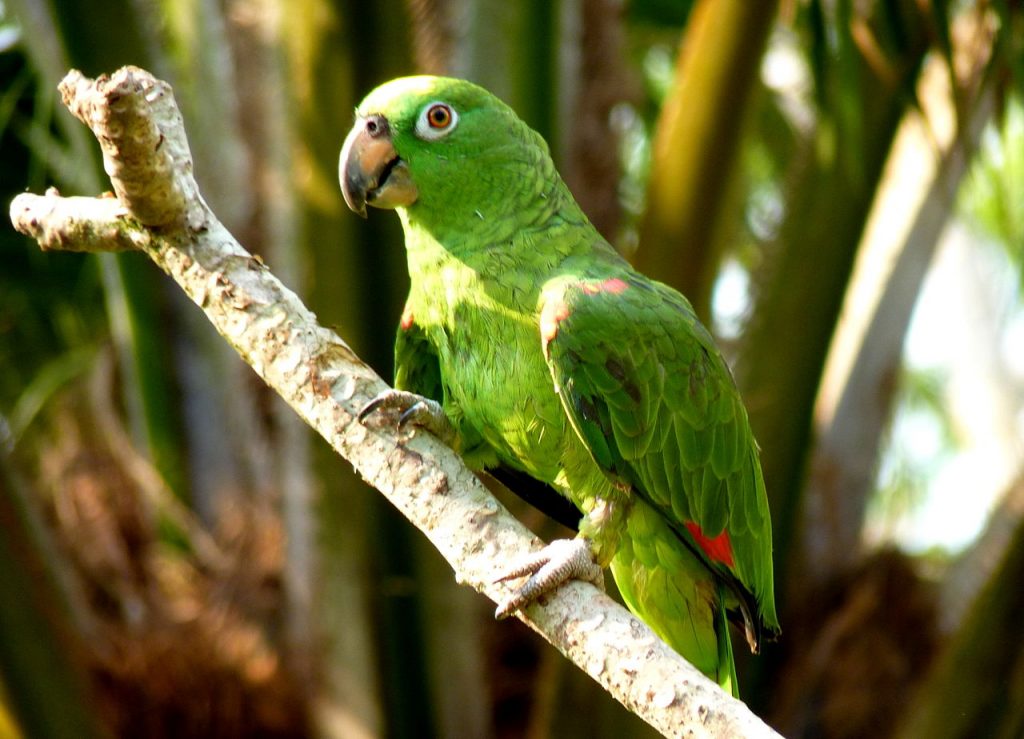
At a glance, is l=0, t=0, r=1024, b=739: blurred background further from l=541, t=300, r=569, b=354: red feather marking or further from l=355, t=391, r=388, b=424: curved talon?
l=355, t=391, r=388, b=424: curved talon

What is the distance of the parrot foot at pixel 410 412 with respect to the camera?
6.85 ft

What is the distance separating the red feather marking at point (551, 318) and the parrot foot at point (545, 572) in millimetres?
420

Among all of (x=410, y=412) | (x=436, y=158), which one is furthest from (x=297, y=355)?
(x=436, y=158)

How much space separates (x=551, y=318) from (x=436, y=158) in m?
0.46

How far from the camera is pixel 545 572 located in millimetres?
2068

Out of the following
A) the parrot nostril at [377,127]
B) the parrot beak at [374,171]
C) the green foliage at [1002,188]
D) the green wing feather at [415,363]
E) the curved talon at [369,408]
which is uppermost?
the parrot nostril at [377,127]

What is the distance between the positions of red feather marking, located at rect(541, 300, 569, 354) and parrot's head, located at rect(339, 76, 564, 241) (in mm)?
276

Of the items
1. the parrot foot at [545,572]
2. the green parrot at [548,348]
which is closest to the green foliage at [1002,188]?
the green parrot at [548,348]

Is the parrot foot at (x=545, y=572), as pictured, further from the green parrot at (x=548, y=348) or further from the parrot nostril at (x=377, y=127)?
the parrot nostril at (x=377, y=127)

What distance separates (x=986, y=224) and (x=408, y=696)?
6.70 metres

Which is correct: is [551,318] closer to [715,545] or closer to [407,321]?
[407,321]

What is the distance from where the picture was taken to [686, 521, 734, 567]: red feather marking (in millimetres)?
2602

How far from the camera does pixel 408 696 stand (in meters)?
3.13

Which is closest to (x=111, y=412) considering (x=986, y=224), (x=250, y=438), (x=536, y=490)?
(x=250, y=438)
